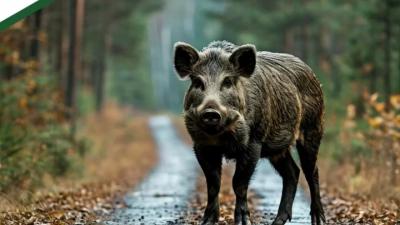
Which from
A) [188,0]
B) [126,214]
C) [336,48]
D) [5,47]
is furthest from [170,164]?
[188,0]

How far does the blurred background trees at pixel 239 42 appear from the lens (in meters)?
16.5

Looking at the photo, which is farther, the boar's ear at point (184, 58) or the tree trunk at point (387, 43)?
the tree trunk at point (387, 43)

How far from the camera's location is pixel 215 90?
8086 mm

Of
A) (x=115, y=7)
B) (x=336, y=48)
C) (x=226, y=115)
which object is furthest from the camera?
(x=336, y=48)

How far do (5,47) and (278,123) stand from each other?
9.52 metres

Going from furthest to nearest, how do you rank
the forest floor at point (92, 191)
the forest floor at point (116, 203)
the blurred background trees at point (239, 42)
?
1. the blurred background trees at point (239, 42)
2. the forest floor at point (92, 191)
3. the forest floor at point (116, 203)

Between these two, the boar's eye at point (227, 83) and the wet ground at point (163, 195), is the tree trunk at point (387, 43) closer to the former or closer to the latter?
the wet ground at point (163, 195)

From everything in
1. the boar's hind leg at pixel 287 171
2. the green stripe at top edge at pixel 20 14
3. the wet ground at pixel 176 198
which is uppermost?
the green stripe at top edge at pixel 20 14

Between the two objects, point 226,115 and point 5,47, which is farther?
point 5,47

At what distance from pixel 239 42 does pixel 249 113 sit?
40105mm

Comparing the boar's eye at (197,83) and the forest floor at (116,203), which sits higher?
the boar's eye at (197,83)

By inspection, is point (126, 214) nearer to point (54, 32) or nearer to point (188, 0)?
point (54, 32)

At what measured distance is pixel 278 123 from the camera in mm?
9375

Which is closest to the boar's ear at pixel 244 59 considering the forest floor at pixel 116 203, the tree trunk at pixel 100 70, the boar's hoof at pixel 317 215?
the boar's hoof at pixel 317 215
